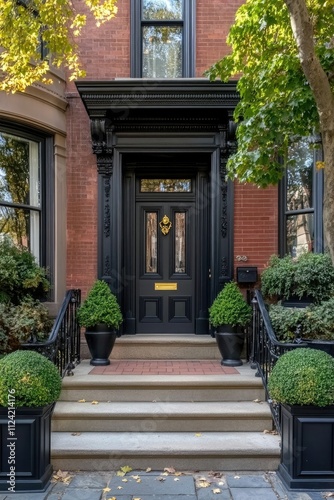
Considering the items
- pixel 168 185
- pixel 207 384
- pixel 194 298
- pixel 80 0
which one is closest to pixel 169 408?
pixel 207 384

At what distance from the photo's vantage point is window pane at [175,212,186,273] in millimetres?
6844

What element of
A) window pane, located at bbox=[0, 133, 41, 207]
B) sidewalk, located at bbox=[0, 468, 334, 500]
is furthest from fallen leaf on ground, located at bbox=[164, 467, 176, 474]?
window pane, located at bbox=[0, 133, 41, 207]

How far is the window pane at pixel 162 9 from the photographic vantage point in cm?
673

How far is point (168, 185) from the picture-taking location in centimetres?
689

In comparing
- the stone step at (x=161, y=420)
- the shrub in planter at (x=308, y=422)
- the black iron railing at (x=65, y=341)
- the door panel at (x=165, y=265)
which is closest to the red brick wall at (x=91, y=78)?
the black iron railing at (x=65, y=341)

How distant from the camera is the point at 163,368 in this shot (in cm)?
556

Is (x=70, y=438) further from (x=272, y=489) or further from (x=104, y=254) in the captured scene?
(x=104, y=254)

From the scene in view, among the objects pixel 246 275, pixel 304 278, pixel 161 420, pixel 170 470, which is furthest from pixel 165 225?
pixel 170 470

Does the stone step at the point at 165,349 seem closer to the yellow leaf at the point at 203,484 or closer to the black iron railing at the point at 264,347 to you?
the black iron railing at the point at 264,347

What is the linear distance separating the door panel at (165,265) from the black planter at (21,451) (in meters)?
3.07

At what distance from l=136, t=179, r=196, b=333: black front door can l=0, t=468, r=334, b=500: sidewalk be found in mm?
2834

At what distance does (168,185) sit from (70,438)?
4033 millimetres

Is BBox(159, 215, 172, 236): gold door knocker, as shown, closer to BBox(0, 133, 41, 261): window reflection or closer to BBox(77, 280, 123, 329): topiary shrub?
BBox(77, 280, 123, 329): topiary shrub

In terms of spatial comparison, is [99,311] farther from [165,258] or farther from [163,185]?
[163,185]
